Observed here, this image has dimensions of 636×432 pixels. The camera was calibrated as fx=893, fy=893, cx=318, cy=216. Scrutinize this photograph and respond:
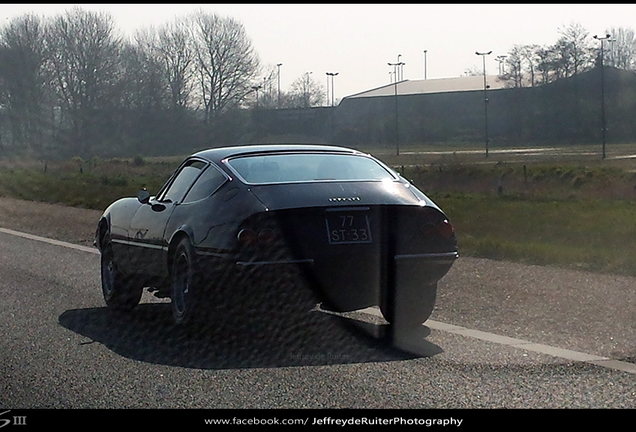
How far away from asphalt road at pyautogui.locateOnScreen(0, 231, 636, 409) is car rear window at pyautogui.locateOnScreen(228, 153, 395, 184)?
1045 millimetres

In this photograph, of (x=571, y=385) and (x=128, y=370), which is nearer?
(x=571, y=385)

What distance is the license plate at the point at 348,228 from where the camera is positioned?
6273 millimetres

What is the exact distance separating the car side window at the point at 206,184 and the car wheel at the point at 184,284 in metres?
0.42

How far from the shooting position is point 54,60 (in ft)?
223

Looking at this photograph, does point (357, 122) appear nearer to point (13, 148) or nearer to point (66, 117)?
point (66, 117)

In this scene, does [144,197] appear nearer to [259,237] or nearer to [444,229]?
[259,237]

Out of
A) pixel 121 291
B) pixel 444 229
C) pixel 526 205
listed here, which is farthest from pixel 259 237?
pixel 526 205

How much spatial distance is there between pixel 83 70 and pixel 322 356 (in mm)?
65228

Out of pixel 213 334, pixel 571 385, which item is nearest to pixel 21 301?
pixel 213 334

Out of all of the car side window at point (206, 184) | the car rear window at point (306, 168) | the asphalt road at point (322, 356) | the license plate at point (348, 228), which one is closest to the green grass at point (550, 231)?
the asphalt road at point (322, 356)

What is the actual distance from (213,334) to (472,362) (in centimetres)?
203

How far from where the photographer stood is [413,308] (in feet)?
23.0

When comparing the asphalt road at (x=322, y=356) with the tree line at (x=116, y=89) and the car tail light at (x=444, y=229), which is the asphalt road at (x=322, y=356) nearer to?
the car tail light at (x=444, y=229)

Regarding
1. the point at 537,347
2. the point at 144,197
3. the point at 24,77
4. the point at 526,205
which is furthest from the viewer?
the point at 24,77
